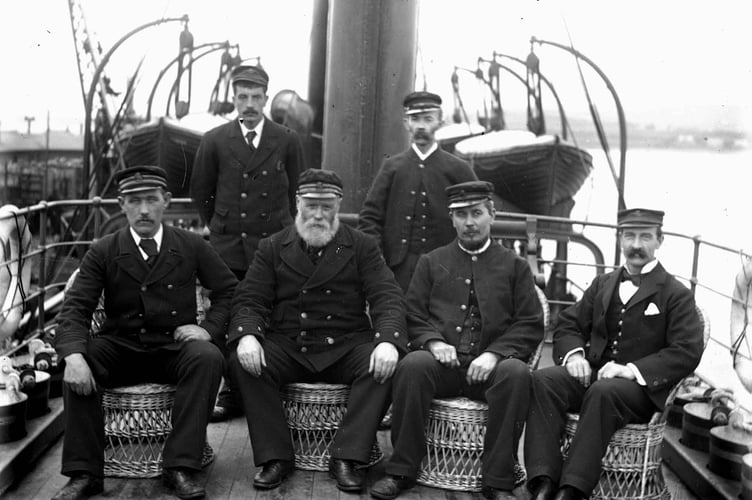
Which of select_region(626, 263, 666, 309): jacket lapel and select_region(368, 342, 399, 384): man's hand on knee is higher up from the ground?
select_region(626, 263, 666, 309): jacket lapel

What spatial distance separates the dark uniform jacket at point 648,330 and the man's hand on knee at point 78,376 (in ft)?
6.29

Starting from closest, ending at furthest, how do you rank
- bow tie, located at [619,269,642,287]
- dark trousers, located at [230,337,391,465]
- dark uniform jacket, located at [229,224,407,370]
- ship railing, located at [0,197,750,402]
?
1. dark trousers, located at [230,337,391,465]
2. bow tie, located at [619,269,642,287]
3. dark uniform jacket, located at [229,224,407,370]
4. ship railing, located at [0,197,750,402]

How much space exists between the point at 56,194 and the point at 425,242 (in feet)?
68.7

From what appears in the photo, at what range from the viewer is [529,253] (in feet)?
16.2

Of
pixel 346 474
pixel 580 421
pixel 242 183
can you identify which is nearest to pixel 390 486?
pixel 346 474

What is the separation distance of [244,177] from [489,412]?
184 cm

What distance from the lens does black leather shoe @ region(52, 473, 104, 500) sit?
3.22 meters

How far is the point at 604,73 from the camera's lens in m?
8.70

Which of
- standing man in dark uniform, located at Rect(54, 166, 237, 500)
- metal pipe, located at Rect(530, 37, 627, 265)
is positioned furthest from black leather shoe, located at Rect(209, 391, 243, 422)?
metal pipe, located at Rect(530, 37, 627, 265)

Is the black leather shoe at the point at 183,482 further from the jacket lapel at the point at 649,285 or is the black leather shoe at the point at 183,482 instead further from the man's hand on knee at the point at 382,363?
the jacket lapel at the point at 649,285

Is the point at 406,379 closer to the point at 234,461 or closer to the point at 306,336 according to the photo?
the point at 306,336

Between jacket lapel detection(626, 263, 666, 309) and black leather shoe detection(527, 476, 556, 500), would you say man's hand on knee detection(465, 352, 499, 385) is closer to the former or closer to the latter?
black leather shoe detection(527, 476, 556, 500)

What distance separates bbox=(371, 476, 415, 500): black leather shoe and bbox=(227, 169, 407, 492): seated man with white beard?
9 cm

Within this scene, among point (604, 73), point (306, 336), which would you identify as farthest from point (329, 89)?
point (604, 73)
